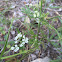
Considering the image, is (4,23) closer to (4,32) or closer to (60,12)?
(4,32)

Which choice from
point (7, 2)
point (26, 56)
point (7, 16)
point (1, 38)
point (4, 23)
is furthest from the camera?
point (7, 2)

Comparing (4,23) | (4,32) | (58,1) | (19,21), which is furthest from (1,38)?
(58,1)

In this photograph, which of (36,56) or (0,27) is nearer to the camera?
(36,56)

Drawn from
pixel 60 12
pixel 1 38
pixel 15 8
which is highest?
pixel 15 8

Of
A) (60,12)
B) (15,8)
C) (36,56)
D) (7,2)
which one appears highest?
(7,2)

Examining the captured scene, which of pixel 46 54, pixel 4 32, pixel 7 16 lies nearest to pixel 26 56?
pixel 46 54

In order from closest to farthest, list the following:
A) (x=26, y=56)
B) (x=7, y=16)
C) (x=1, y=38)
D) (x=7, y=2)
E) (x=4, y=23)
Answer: (x=26, y=56), (x=1, y=38), (x=4, y=23), (x=7, y=16), (x=7, y=2)

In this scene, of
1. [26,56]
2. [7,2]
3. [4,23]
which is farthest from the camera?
[7,2]

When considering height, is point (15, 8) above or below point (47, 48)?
above

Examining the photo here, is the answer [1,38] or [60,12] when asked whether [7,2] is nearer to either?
[1,38]

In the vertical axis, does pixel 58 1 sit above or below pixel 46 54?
above
